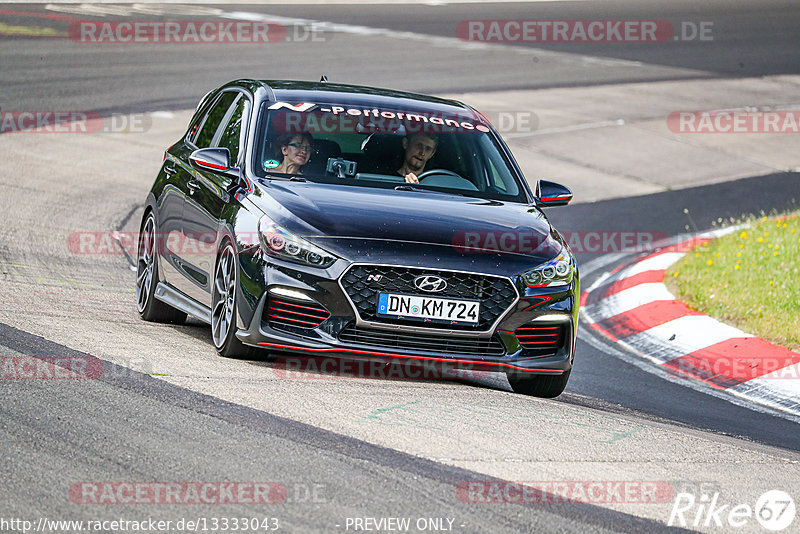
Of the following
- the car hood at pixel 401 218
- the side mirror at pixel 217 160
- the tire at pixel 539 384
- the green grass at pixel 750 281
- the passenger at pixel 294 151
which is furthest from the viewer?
the green grass at pixel 750 281

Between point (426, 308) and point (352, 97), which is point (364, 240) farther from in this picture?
point (352, 97)

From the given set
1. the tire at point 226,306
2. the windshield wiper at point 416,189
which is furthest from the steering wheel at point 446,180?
the tire at point 226,306

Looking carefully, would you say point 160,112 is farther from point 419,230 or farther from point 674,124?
point 419,230

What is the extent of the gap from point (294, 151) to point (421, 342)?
1644mm

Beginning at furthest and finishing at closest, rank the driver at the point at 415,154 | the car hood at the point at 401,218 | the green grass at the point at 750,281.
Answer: the green grass at the point at 750,281
the driver at the point at 415,154
the car hood at the point at 401,218

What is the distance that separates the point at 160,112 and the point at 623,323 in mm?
9254

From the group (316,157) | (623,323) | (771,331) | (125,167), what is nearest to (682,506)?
(316,157)

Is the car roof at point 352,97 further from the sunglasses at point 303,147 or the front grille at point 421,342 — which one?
the front grille at point 421,342

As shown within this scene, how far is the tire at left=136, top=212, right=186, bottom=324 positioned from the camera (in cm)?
883

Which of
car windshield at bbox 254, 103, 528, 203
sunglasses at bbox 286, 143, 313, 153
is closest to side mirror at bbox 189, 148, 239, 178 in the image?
car windshield at bbox 254, 103, 528, 203

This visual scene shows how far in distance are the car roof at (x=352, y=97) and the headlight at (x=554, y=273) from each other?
1.67m

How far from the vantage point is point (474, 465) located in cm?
542

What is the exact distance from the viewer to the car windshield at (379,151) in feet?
26.3

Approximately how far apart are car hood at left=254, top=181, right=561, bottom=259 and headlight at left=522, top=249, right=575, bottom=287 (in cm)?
7
